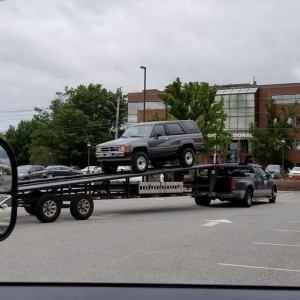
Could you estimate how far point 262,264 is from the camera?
7988mm

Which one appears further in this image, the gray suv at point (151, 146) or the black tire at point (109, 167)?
the black tire at point (109, 167)

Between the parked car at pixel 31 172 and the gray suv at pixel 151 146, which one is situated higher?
the gray suv at pixel 151 146

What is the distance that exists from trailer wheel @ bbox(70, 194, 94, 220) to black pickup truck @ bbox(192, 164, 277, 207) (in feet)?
18.8

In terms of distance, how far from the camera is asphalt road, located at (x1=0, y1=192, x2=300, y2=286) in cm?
701

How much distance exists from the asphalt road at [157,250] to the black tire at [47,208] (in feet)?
0.78

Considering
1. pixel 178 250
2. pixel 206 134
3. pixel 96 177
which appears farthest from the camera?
pixel 206 134

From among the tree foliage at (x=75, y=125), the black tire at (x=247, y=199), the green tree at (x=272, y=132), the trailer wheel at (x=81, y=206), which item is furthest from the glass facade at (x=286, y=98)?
the trailer wheel at (x=81, y=206)

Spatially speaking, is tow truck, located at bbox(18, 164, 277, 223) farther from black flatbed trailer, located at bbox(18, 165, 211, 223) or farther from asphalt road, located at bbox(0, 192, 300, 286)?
asphalt road, located at bbox(0, 192, 300, 286)

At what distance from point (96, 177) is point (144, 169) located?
1.87 meters

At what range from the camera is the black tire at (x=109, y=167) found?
17.5 meters

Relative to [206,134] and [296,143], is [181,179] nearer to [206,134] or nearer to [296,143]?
[206,134]

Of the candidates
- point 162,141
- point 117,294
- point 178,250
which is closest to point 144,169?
point 162,141

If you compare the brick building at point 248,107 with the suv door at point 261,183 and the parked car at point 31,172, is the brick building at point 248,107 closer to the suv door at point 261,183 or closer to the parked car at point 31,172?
the parked car at point 31,172

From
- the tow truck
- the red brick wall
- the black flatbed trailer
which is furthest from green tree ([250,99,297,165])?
the black flatbed trailer
